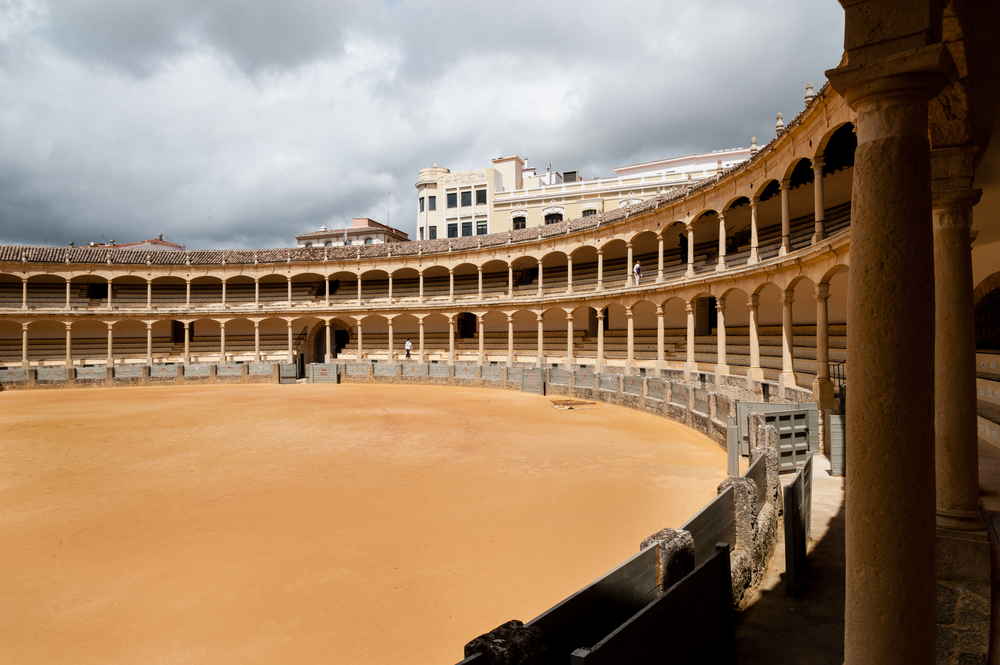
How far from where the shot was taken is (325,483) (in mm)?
10000

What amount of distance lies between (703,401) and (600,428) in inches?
116

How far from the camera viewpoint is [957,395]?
4.32 meters

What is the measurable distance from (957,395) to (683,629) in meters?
2.98

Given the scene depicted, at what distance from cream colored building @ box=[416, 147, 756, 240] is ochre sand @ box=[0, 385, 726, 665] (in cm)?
2595

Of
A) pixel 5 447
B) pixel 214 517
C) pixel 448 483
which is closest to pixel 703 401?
pixel 448 483

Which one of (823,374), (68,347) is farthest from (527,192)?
(68,347)

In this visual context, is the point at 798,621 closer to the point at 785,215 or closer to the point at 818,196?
the point at 818,196

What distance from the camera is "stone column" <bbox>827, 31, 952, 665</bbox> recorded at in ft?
8.77

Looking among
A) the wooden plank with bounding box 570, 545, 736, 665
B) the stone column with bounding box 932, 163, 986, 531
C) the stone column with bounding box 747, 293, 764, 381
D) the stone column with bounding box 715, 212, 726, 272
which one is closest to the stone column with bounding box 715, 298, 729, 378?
the stone column with bounding box 715, 212, 726, 272

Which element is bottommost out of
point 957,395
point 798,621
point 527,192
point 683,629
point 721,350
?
point 798,621

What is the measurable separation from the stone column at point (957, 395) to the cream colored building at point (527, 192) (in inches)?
1264

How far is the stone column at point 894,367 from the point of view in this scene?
8.77ft

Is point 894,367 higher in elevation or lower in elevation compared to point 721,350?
higher

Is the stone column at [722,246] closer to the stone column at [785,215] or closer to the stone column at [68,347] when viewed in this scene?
the stone column at [785,215]
